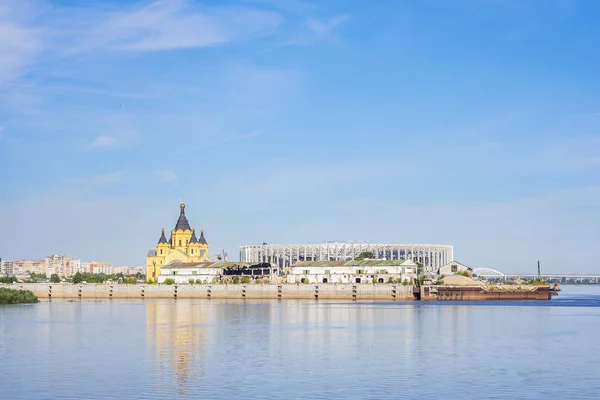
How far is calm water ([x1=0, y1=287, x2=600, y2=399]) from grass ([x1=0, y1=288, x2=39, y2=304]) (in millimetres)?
37581

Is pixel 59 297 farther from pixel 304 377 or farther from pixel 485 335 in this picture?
pixel 304 377

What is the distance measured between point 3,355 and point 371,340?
75.7ft

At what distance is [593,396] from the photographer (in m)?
35.3

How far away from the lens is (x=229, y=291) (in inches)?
5399

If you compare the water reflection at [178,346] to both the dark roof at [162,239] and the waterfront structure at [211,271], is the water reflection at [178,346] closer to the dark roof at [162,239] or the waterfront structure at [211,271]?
the waterfront structure at [211,271]

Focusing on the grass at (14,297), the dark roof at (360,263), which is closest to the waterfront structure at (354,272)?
the dark roof at (360,263)

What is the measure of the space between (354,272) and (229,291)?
2079 centimetres

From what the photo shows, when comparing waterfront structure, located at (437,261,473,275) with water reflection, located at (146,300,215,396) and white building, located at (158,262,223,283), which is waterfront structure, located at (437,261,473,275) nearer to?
white building, located at (158,262,223,283)

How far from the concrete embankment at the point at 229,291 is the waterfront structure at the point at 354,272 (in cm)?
837

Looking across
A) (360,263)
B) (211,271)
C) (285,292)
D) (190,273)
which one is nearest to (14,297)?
(285,292)

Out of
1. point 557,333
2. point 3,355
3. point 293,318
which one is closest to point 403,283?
point 293,318

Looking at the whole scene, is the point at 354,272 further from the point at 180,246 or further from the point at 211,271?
the point at 180,246

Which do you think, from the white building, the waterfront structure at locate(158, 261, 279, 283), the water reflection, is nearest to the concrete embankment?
the white building

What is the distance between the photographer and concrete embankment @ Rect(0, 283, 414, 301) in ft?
420
